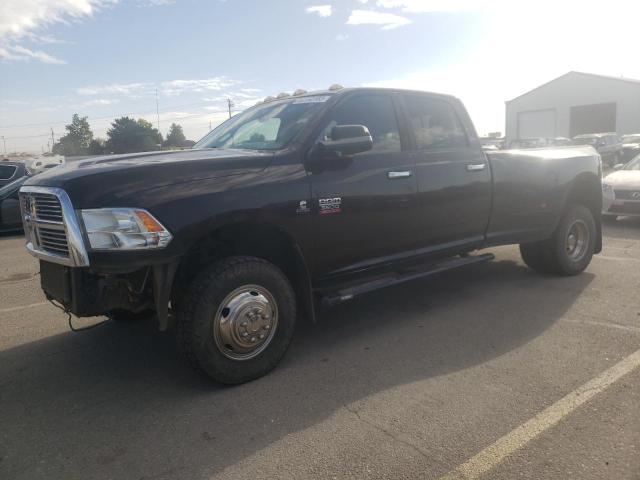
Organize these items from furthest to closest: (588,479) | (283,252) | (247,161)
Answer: (283,252) < (247,161) < (588,479)

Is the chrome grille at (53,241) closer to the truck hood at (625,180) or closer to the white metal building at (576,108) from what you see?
the truck hood at (625,180)

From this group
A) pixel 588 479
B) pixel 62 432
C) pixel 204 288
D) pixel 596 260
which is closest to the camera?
pixel 588 479

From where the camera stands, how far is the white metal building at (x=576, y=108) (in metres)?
41.8

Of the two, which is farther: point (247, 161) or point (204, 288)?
point (247, 161)

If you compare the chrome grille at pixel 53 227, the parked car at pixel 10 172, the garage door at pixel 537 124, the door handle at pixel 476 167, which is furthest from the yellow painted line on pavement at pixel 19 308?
the garage door at pixel 537 124

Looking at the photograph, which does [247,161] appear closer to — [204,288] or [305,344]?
[204,288]

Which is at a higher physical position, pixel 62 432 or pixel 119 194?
pixel 119 194

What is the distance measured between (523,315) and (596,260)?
9.23 feet

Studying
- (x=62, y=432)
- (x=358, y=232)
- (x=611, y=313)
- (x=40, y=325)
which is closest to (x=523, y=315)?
(x=611, y=313)

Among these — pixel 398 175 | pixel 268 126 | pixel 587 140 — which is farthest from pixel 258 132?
pixel 587 140

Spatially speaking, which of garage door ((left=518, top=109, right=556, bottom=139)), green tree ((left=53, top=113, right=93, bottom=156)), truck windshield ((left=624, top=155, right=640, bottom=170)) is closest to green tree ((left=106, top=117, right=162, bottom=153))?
green tree ((left=53, top=113, right=93, bottom=156))

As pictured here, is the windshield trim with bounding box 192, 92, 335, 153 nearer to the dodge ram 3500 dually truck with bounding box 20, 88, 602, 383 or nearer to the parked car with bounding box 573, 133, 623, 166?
the dodge ram 3500 dually truck with bounding box 20, 88, 602, 383

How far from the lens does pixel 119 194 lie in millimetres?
3012

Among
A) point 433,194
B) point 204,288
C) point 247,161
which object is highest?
point 247,161
